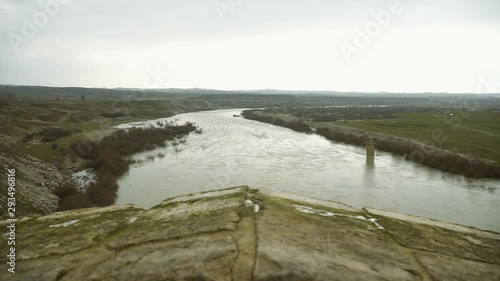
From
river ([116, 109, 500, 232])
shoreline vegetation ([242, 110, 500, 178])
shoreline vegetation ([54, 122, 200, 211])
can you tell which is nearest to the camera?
shoreline vegetation ([54, 122, 200, 211])

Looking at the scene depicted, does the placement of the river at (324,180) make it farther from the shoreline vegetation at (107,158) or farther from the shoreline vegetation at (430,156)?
the shoreline vegetation at (430,156)

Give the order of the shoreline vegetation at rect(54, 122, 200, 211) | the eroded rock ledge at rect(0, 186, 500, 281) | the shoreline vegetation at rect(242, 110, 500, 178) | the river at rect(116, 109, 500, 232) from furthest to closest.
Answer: the shoreline vegetation at rect(242, 110, 500, 178), the river at rect(116, 109, 500, 232), the shoreline vegetation at rect(54, 122, 200, 211), the eroded rock ledge at rect(0, 186, 500, 281)

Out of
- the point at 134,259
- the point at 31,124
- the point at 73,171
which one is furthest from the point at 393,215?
the point at 31,124

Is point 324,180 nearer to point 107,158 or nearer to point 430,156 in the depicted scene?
point 430,156

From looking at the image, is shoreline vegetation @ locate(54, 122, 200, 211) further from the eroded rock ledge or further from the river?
the eroded rock ledge

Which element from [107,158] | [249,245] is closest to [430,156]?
[107,158]

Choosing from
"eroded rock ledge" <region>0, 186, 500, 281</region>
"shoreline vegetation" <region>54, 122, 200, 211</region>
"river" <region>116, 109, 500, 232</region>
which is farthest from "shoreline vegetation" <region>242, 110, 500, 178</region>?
"eroded rock ledge" <region>0, 186, 500, 281</region>

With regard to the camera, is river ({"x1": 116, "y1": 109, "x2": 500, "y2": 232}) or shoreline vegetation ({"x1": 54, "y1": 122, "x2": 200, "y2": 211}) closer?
shoreline vegetation ({"x1": 54, "y1": 122, "x2": 200, "y2": 211})
